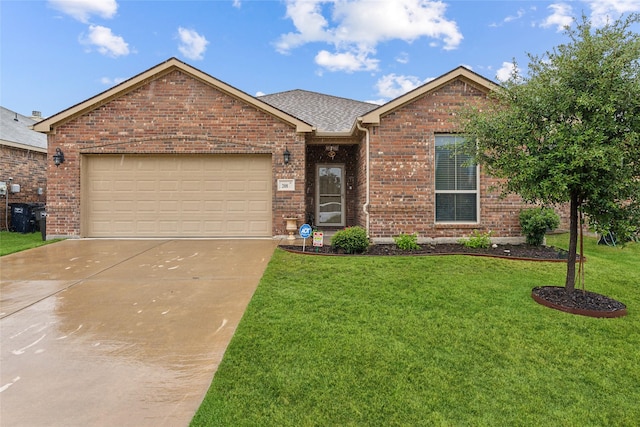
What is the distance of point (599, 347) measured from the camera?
3.07 metres

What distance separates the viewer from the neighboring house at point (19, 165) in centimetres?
1160

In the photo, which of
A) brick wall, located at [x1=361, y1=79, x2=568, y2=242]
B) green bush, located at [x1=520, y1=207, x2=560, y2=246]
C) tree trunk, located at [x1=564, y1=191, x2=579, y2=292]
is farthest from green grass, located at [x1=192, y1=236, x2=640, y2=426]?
brick wall, located at [x1=361, y1=79, x2=568, y2=242]

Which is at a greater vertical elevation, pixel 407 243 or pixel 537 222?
pixel 537 222

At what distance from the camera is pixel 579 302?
4.10 metres

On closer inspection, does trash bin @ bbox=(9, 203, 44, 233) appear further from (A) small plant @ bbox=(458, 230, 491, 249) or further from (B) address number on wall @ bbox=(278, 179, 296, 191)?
(A) small plant @ bbox=(458, 230, 491, 249)

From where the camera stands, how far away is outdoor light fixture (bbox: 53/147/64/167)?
8617mm

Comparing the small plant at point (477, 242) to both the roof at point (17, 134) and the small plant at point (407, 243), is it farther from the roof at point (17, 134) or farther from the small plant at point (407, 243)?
the roof at point (17, 134)

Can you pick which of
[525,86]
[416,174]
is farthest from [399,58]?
[525,86]

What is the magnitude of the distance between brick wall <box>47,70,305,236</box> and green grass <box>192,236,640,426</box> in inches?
200

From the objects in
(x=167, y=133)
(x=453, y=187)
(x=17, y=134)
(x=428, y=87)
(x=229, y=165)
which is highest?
(x=428, y=87)

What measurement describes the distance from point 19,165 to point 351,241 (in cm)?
1335

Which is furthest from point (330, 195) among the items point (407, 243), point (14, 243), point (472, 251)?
point (14, 243)

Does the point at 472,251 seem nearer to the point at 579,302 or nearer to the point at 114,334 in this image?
the point at 579,302

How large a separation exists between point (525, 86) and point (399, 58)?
49.6 ft
